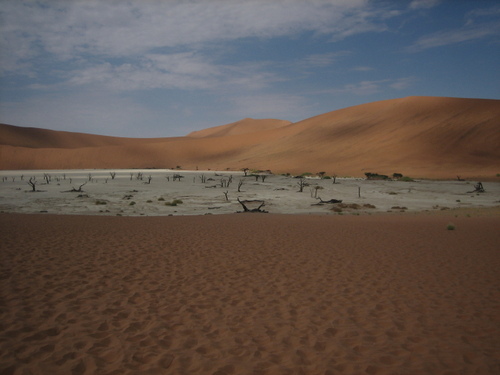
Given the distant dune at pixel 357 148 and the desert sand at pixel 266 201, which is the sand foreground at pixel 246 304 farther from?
the distant dune at pixel 357 148

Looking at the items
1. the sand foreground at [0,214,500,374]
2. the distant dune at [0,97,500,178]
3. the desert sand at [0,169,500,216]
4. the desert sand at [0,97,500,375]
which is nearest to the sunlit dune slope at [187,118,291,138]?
the distant dune at [0,97,500,178]

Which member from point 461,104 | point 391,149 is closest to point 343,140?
point 391,149

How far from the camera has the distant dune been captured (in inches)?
1978

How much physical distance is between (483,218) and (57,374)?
18.5 meters

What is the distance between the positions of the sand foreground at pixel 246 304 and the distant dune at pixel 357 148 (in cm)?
3831

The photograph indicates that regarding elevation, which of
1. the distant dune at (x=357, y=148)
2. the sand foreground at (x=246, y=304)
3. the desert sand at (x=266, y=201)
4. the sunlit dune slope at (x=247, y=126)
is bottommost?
the sand foreground at (x=246, y=304)

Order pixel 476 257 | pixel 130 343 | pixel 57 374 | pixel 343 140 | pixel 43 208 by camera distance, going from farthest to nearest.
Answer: pixel 343 140
pixel 43 208
pixel 476 257
pixel 130 343
pixel 57 374

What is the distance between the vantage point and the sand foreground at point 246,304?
175 inches

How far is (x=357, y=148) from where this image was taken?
64.3m

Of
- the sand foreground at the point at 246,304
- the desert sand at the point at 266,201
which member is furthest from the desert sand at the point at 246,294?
the desert sand at the point at 266,201

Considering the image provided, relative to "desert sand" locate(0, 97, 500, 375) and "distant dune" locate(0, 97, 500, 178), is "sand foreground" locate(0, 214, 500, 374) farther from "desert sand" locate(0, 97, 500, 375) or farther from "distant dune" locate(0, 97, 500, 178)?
"distant dune" locate(0, 97, 500, 178)

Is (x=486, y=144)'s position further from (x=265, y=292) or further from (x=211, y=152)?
(x=211, y=152)

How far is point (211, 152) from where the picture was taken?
105 metres

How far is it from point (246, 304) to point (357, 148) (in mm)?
61660
